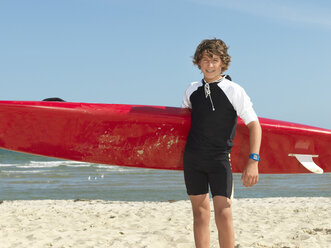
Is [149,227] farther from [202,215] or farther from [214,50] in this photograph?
[214,50]

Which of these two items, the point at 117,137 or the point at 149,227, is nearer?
the point at 117,137

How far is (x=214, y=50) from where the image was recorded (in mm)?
2656

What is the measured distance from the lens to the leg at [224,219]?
2.62m

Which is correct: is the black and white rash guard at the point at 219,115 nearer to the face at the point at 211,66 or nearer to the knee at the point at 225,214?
the face at the point at 211,66

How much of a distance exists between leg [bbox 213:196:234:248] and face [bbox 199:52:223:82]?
802mm

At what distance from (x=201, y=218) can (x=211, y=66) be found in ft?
3.37

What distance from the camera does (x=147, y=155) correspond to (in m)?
3.47

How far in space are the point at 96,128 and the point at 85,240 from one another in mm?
1790

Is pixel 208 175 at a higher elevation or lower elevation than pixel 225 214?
higher

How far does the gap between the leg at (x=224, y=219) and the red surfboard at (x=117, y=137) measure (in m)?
0.79

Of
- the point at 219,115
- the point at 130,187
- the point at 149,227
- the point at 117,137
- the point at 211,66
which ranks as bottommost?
the point at 130,187

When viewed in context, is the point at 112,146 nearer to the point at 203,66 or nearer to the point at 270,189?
the point at 203,66

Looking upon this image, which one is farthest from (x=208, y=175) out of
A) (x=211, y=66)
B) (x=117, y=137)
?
(x=117, y=137)

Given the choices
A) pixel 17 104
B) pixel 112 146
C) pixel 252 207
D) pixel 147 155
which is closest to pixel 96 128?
pixel 112 146
